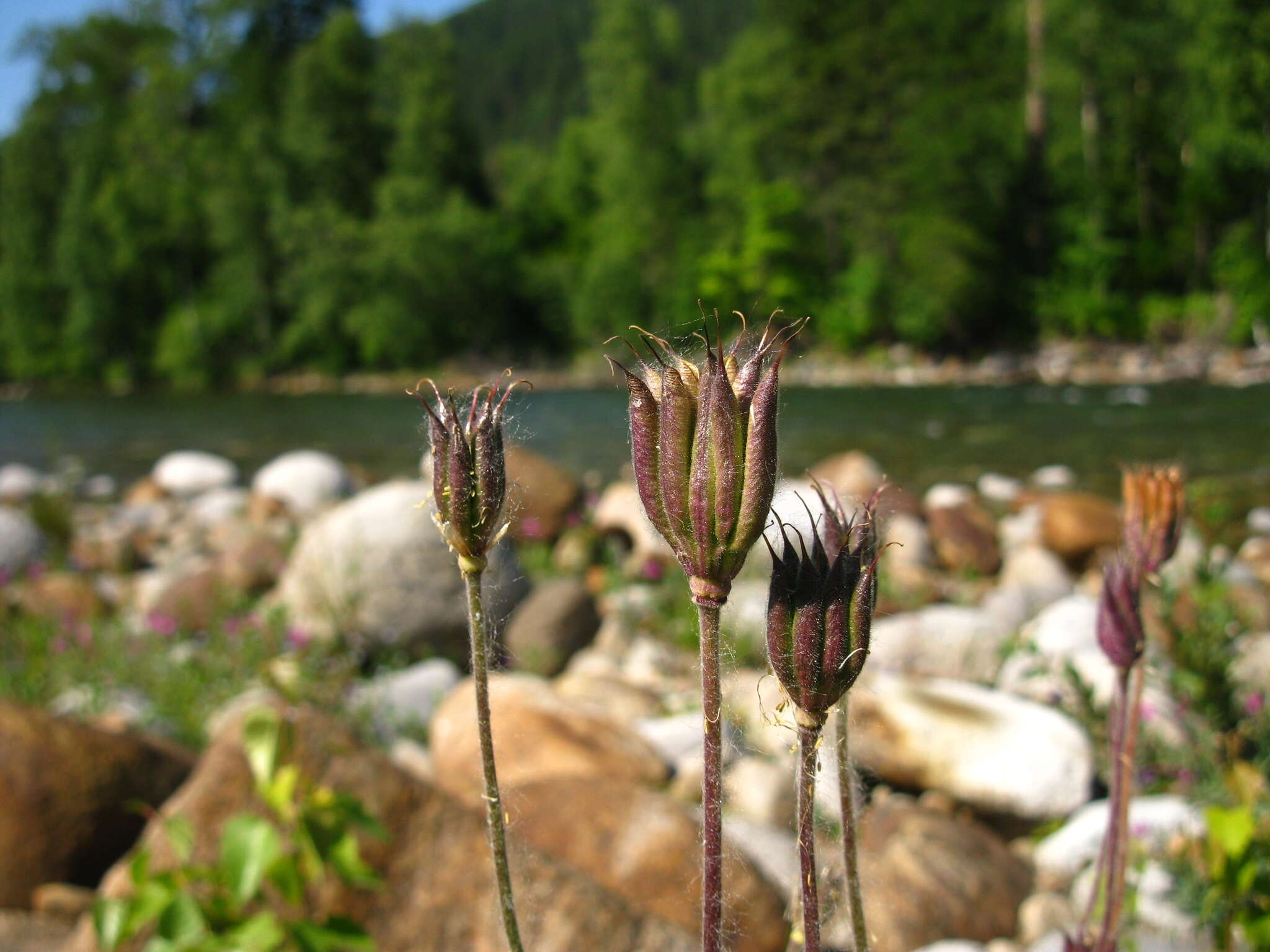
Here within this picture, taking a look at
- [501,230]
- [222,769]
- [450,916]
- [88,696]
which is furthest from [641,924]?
[501,230]

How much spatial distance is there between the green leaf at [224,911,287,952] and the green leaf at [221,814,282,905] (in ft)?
0.14

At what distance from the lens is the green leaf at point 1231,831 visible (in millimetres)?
1521

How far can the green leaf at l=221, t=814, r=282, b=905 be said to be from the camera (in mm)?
1616

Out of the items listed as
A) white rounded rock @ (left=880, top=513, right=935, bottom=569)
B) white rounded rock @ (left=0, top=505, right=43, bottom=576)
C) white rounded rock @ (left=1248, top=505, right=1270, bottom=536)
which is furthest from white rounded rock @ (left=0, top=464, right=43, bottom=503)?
white rounded rock @ (left=1248, top=505, right=1270, bottom=536)

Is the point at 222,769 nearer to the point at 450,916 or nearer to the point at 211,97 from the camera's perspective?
the point at 450,916

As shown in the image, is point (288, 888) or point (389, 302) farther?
point (389, 302)

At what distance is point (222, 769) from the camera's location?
250cm

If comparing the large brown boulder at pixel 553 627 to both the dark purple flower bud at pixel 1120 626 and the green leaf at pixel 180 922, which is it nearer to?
the green leaf at pixel 180 922

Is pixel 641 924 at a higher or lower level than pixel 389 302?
lower

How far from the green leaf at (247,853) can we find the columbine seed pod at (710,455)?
1.29 m

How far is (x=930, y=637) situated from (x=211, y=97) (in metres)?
53.5

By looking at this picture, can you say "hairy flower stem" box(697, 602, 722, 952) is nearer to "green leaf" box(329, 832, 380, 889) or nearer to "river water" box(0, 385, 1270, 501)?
"green leaf" box(329, 832, 380, 889)

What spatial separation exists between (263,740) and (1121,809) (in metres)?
1.47

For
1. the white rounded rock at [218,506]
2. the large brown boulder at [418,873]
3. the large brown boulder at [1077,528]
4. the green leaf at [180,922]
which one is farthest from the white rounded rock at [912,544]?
the white rounded rock at [218,506]
